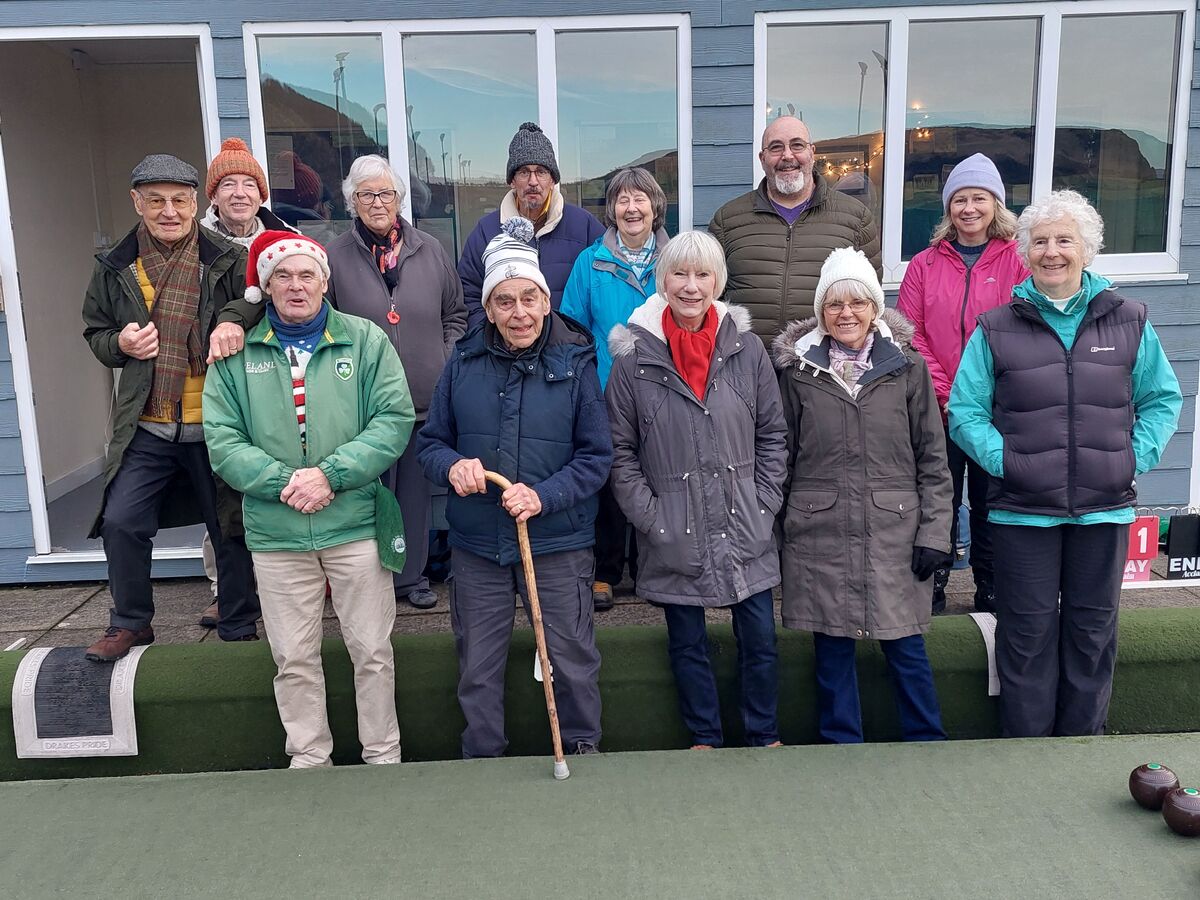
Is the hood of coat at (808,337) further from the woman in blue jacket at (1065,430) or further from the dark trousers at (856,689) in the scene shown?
the dark trousers at (856,689)

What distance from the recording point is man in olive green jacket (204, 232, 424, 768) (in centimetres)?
270

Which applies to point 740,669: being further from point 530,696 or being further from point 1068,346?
point 1068,346

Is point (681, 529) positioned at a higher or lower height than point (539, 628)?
higher

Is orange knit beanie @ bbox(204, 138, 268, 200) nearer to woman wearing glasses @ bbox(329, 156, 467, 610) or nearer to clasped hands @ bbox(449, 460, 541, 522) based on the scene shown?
woman wearing glasses @ bbox(329, 156, 467, 610)

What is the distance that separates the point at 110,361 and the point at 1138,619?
3.35 m

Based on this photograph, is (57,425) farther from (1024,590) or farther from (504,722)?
(1024,590)

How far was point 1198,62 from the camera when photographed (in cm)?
436

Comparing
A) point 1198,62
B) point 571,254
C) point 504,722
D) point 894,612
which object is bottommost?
point 504,722

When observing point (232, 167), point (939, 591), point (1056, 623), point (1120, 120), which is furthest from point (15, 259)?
point (1120, 120)

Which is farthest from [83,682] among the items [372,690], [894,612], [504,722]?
[894,612]

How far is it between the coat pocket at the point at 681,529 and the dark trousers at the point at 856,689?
18.8 inches

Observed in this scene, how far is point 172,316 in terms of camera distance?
3057 mm

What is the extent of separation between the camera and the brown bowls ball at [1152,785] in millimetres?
2314

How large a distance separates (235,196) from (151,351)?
0.59 meters
